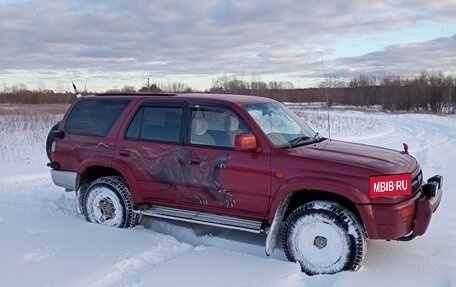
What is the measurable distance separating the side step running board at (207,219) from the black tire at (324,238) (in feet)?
1.25

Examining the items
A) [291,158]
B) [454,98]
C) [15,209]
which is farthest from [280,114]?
[454,98]

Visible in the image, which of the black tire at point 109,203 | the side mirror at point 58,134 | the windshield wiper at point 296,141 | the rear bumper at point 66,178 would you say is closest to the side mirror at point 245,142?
the windshield wiper at point 296,141

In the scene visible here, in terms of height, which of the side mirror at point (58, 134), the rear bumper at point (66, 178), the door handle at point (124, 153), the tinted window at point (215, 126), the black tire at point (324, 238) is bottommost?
the black tire at point (324, 238)

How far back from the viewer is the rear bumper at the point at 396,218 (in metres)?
4.18

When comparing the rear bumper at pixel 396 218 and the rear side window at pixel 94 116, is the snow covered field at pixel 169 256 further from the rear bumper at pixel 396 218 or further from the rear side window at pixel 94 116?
the rear side window at pixel 94 116

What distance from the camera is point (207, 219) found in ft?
16.5

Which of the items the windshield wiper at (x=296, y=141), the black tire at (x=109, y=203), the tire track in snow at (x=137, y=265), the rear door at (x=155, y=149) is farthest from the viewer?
the black tire at (x=109, y=203)

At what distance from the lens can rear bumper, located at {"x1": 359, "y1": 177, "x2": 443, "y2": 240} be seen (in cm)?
418

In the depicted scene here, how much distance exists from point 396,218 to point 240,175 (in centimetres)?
162

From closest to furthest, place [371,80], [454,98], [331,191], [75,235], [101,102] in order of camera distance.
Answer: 1. [331,191]
2. [75,235]
3. [101,102]
4. [454,98]
5. [371,80]

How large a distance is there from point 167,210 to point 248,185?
1233 mm

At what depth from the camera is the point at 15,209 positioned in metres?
6.53

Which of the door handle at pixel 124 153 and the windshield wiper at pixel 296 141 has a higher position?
the windshield wiper at pixel 296 141

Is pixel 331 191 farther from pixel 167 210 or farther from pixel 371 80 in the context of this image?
pixel 371 80
